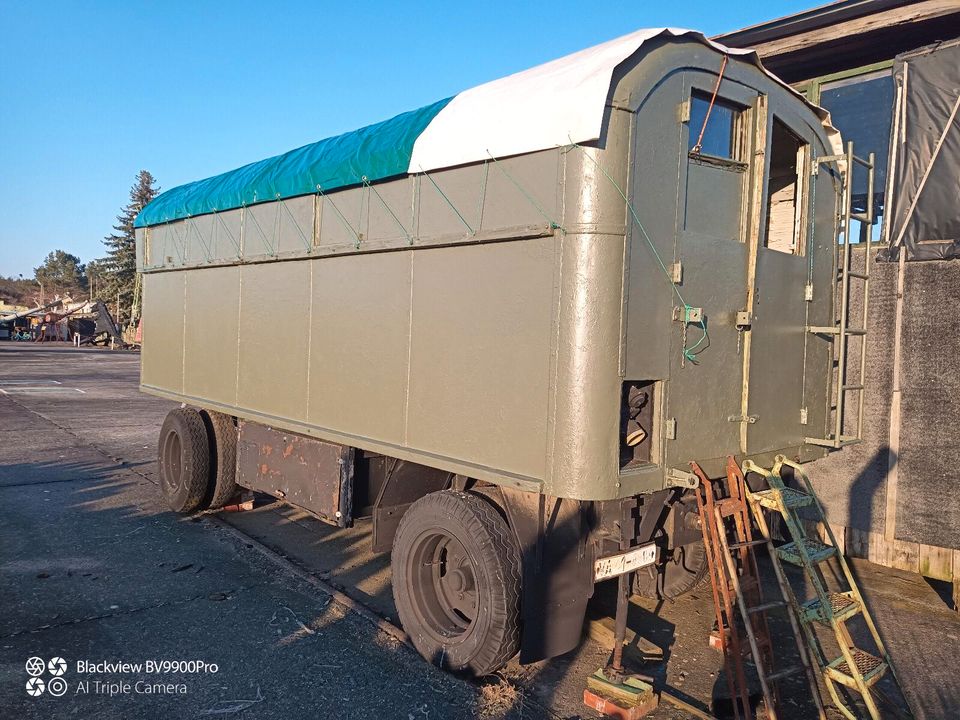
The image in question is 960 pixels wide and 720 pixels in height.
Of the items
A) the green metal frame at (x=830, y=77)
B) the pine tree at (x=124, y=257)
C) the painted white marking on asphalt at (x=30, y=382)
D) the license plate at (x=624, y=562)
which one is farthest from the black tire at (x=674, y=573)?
the pine tree at (x=124, y=257)

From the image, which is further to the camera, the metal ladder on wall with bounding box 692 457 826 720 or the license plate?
the license plate

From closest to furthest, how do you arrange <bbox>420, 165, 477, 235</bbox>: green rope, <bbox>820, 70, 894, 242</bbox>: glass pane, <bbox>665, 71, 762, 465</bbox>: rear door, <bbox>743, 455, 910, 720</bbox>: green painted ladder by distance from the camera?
<bbox>743, 455, 910, 720</bbox>: green painted ladder
<bbox>665, 71, 762, 465</bbox>: rear door
<bbox>420, 165, 477, 235</bbox>: green rope
<bbox>820, 70, 894, 242</bbox>: glass pane

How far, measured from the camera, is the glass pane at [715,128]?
4086mm

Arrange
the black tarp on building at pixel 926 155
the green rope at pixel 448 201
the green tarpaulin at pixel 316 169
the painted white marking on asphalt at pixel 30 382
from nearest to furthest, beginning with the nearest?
the green rope at pixel 448 201
the green tarpaulin at pixel 316 169
the black tarp on building at pixel 926 155
the painted white marking on asphalt at pixel 30 382

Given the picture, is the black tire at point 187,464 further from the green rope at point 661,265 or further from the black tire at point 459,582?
the green rope at point 661,265

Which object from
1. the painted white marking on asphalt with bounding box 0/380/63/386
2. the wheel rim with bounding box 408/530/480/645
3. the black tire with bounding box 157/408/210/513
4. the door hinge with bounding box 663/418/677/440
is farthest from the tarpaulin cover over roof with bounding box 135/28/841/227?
the painted white marking on asphalt with bounding box 0/380/63/386

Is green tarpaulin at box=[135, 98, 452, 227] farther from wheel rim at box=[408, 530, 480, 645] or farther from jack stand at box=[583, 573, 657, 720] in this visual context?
jack stand at box=[583, 573, 657, 720]

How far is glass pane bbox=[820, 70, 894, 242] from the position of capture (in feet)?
24.5

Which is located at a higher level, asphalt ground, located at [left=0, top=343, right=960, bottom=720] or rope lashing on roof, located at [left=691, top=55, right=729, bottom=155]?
rope lashing on roof, located at [left=691, top=55, right=729, bottom=155]

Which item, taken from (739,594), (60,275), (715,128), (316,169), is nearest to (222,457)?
(316,169)

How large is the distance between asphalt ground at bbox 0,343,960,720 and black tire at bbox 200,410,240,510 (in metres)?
0.29

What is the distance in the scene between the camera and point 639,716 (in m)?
3.96

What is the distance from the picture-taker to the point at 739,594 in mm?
3693

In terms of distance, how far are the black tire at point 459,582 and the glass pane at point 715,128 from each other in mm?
2520
